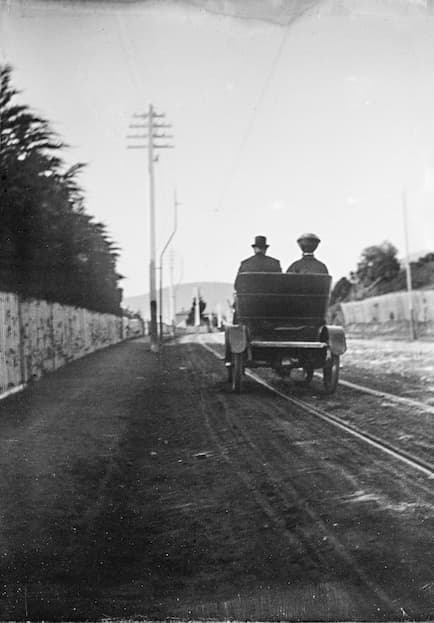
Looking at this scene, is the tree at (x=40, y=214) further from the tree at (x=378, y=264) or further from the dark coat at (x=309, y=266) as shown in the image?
the tree at (x=378, y=264)

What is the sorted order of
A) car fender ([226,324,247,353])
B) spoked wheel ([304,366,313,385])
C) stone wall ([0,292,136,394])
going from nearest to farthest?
stone wall ([0,292,136,394]) < spoked wheel ([304,366,313,385]) < car fender ([226,324,247,353])

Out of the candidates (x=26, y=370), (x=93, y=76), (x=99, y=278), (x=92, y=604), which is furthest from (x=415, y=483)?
(x=93, y=76)

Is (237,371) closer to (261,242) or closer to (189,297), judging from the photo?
(189,297)

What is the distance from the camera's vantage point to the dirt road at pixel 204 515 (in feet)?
6.15

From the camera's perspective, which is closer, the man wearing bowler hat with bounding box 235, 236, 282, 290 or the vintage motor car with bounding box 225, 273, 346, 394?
the man wearing bowler hat with bounding box 235, 236, 282, 290

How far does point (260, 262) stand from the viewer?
8.10 feet

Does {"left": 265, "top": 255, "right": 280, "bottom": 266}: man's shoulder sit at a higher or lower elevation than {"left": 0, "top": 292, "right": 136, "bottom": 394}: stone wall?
higher

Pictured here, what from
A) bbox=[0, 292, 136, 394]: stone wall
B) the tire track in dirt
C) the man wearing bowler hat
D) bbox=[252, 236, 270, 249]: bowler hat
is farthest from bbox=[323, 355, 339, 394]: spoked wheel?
bbox=[0, 292, 136, 394]: stone wall

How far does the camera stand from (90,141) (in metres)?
2.40

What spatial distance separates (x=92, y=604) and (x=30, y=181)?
5.14ft

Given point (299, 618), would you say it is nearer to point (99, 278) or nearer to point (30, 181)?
point (99, 278)

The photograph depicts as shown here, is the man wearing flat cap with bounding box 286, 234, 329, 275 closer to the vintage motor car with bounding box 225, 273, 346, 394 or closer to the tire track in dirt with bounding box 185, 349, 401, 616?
the vintage motor car with bounding box 225, 273, 346, 394

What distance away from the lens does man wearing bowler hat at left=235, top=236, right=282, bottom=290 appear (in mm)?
2355

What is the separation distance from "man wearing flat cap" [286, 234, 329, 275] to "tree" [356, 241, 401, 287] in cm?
16
